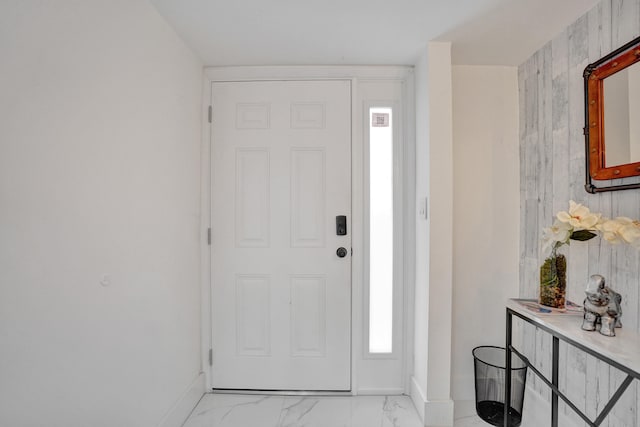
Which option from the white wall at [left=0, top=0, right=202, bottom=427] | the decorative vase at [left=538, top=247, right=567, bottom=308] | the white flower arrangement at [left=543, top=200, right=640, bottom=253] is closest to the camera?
the white wall at [left=0, top=0, right=202, bottom=427]

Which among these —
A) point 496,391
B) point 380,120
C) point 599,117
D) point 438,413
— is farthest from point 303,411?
point 599,117

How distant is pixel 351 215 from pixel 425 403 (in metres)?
1.26

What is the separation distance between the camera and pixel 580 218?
1.35m

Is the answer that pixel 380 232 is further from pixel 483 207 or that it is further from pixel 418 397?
pixel 418 397

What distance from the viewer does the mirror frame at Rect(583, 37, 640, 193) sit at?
134 cm

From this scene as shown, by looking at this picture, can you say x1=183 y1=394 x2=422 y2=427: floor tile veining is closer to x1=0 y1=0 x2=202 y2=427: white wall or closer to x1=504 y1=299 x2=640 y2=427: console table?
x1=0 y1=0 x2=202 y2=427: white wall

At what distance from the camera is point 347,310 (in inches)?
86.1

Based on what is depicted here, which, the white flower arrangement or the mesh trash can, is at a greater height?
the white flower arrangement

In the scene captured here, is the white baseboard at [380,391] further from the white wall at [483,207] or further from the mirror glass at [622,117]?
the mirror glass at [622,117]

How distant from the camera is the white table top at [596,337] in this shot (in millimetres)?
1010

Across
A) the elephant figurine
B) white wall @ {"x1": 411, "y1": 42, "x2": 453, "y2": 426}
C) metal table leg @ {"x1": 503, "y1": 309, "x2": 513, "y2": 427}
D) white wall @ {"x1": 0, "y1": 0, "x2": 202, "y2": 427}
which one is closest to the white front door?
white wall @ {"x1": 0, "y1": 0, "x2": 202, "y2": 427}

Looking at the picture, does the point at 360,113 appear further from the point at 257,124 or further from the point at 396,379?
the point at 396,379

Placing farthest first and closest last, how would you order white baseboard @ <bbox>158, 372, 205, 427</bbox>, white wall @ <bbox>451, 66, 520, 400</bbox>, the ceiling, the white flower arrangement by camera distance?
white wall @ <bbox>451, 66, 520, 400</bbox> → white baseboard @ <bbox>158, 372, 205, 427</bbox> → the ceiling → the white flower arrangement

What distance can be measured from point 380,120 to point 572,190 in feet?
3.97
